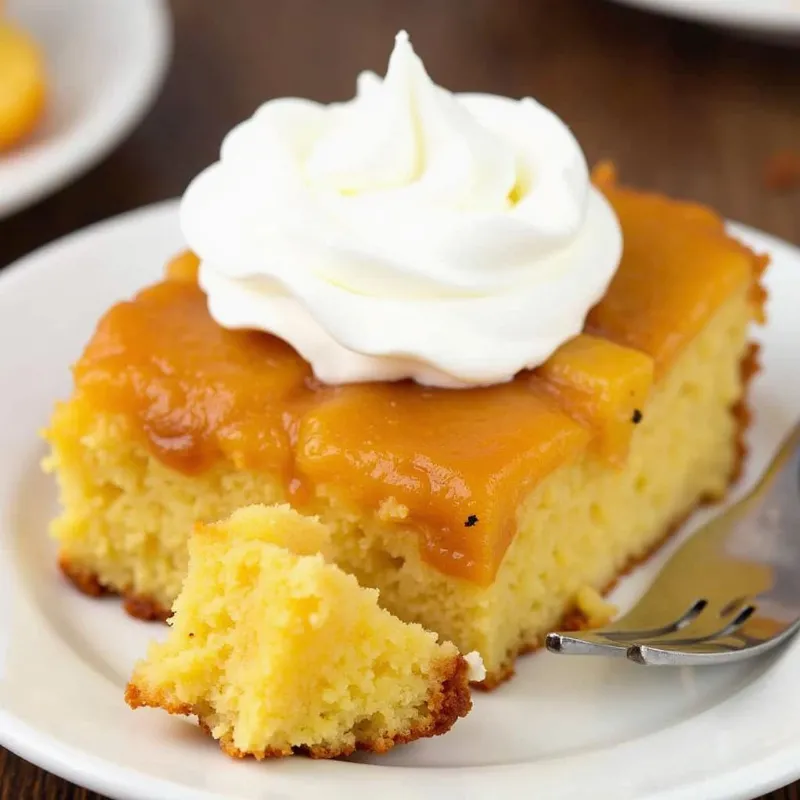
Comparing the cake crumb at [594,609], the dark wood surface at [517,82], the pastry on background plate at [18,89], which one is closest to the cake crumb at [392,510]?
the cake crumb at [594,609]

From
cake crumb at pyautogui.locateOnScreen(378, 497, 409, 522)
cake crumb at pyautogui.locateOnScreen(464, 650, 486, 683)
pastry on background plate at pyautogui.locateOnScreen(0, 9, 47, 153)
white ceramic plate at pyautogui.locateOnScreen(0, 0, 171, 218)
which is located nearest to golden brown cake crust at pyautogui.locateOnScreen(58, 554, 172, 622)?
cake crumb at pyautogui.locateOnScreen(378, 497, 409, 522)

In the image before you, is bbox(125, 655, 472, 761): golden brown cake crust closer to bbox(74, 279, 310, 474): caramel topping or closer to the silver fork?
the silver fork

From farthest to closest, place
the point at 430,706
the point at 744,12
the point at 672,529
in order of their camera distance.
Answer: the point at 744,12
the point at 672,529
the point at 430,706

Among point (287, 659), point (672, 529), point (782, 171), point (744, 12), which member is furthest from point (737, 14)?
point (287, 659)

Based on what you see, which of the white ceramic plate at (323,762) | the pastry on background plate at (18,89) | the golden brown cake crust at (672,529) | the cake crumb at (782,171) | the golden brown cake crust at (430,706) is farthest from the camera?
the cake crumb at (782,171)

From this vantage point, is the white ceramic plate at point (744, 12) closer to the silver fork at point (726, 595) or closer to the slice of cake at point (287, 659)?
the silver fork at point (726, 595)

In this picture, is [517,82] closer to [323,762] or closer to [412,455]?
[412,455]
